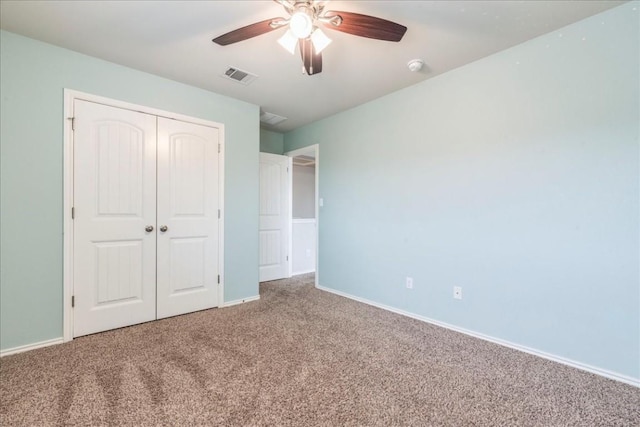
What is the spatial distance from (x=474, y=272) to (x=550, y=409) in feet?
3.55

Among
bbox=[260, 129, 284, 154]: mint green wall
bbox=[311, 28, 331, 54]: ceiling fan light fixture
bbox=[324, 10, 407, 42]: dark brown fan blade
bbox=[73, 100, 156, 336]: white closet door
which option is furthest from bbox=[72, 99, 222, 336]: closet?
bbox=[324, 10, 407, 42]: dark brown fan blade

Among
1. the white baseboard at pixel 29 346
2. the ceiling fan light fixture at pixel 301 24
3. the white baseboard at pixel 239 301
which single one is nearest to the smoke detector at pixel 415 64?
the ceiling fan light fixture at pixel 301 24

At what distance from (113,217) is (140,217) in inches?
8.1

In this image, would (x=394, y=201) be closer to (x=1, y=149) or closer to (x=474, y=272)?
(x=474, y=272)

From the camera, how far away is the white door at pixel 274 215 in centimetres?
432

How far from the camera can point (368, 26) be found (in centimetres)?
162

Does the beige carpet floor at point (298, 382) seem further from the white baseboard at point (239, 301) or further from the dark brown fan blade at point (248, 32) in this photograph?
the dark brown fan blade at point (248, 32)

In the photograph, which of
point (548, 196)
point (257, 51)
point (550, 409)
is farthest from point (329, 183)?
point (550, 409)

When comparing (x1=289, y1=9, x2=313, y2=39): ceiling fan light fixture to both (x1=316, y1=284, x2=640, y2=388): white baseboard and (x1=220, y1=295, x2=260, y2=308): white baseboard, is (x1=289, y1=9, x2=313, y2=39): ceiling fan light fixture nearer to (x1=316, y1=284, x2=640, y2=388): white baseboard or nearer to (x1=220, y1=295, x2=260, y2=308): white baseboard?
(x1=316, y1=284, x2=640, y2=388): white baseboard

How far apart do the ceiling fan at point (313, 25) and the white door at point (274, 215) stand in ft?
8.60

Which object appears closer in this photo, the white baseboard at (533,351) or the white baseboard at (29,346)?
the white baseboard at (533,351)

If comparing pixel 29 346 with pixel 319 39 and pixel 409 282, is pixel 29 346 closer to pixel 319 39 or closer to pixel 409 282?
pixel 319 39

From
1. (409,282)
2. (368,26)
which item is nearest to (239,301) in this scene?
(409,282)

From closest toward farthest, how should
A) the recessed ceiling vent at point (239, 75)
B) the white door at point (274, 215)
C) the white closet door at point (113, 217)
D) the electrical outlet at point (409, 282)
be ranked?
1. the white closet door at point (113, 217)
2. the recessed ceiling vent at point (239, 75)
3. the electrical outlet at point (409, 282)
4. the white door at point (274, 215)
